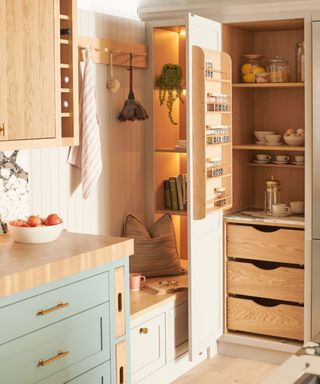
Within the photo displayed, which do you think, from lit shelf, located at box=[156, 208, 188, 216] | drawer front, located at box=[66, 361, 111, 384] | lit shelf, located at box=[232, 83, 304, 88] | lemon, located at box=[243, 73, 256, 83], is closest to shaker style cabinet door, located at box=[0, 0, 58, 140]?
drawer front, located at box=[66, 361, 111, 384]

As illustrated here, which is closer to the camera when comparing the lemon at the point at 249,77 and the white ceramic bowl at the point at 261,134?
the lemon at the point at 249,77

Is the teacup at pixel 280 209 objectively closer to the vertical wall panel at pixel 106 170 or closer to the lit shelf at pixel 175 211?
the lit shelf at pixel 175 211

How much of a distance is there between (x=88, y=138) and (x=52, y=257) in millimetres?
1040

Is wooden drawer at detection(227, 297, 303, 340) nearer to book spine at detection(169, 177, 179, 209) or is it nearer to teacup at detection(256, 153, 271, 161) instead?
book spine at detection(169, 177, 179, 209)

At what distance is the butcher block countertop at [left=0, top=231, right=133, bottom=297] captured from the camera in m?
2.81

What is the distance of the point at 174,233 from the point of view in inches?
181

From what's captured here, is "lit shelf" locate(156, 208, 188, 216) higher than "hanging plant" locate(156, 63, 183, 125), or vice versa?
"hanging plant" locate(156, 63, 183, 125)

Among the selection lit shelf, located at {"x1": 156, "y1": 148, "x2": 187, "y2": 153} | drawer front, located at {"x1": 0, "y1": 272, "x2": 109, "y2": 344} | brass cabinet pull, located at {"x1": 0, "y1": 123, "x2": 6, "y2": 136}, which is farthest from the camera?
lit shelf, located at {"x1": 156, "y1": 148, "x2": 187, "y2": 153}

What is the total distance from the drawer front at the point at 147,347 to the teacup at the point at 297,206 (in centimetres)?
111

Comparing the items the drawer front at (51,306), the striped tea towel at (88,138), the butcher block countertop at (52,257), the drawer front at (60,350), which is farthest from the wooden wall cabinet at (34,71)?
the drawer front at (60,350)

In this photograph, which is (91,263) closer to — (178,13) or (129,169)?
(129,169)

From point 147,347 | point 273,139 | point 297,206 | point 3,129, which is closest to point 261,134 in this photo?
point 273,139

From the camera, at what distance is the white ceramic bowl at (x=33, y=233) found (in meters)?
3.34

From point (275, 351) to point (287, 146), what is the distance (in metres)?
1.22
